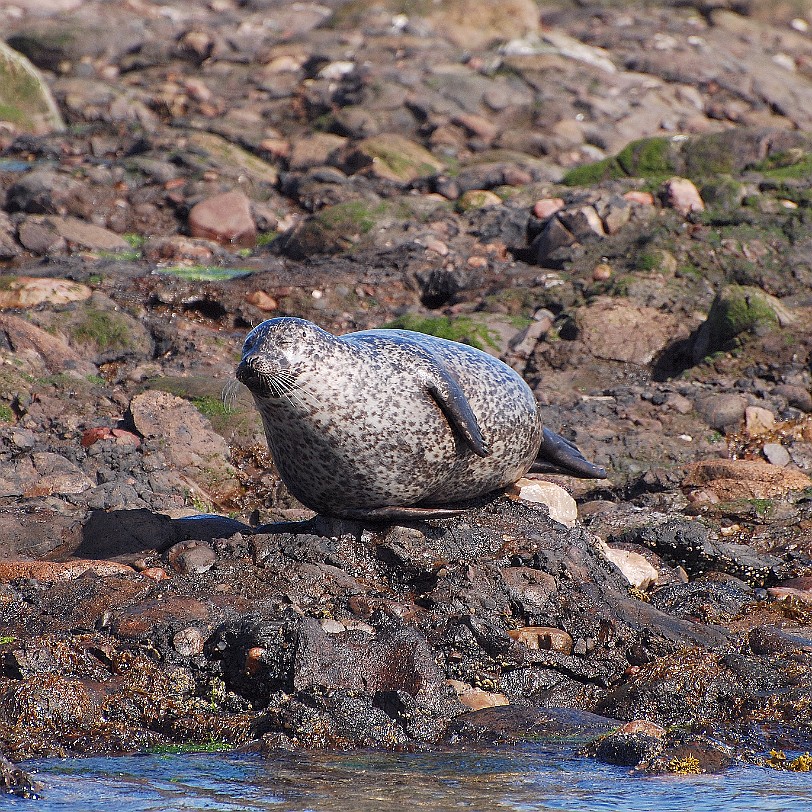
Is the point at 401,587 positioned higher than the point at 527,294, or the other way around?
the point at 401,587

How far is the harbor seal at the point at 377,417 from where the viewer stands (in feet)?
19.0

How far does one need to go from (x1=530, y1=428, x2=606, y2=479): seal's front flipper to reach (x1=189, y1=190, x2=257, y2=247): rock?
435 inches

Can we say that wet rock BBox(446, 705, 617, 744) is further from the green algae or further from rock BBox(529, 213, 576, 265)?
rock BBox(529, 213, 576, 265)

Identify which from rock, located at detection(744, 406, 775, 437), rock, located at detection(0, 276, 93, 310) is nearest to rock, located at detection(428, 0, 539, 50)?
rock, located at detection(0, 276, 93, 310)

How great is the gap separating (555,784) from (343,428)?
7.11ft

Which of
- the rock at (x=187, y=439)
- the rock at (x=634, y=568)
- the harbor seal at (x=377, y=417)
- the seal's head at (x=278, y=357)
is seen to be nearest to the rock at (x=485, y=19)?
the rock at (x=187, y=439)

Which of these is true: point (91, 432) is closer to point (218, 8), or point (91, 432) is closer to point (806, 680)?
point (806, 680)

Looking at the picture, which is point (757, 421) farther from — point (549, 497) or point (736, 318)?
point (549, 497)

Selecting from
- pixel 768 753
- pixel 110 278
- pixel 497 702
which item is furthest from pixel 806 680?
pixel 110 278

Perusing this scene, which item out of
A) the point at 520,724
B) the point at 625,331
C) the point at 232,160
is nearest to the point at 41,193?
the point at 232,160

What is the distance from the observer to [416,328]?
1327 cm

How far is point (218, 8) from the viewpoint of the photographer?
3575 cm

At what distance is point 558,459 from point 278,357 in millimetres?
2576

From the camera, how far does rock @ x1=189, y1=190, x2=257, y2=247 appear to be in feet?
58.8
